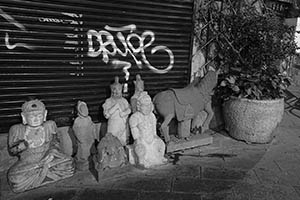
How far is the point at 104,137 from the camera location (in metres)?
3.53

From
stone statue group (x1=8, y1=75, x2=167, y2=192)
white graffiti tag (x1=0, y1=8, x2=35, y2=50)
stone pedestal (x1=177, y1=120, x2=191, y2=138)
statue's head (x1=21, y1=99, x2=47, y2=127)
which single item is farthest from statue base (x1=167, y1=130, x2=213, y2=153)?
white graffiti tag (x1=0, y1=8, x2=35, y2=50)

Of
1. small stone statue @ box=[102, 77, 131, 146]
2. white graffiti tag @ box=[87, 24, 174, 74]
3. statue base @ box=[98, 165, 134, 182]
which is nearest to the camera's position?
statue base @ box=[98, 165, 134, 182]

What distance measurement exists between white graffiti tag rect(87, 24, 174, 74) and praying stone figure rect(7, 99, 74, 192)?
154 cm

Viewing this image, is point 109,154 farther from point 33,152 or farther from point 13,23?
point 13,23

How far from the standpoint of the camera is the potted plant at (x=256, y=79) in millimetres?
4633

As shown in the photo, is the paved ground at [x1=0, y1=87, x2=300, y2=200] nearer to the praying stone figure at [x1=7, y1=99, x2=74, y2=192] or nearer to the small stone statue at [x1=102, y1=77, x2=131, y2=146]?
the praying stone figure at [x1=7, y1=99, x2=74, y2=192]

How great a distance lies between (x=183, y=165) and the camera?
152 inches

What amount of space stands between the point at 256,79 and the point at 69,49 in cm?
379

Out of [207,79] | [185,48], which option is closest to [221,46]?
[185,48]

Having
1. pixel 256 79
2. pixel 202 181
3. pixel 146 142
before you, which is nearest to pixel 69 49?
pixel 146 142

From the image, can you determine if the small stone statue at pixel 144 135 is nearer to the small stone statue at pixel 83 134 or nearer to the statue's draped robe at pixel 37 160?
the small stone statue at pixel 83 134

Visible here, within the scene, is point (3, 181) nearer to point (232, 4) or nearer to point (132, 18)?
point (132, 18)

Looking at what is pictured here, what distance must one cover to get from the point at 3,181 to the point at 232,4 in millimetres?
5996

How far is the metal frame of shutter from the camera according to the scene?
359 centimetres
